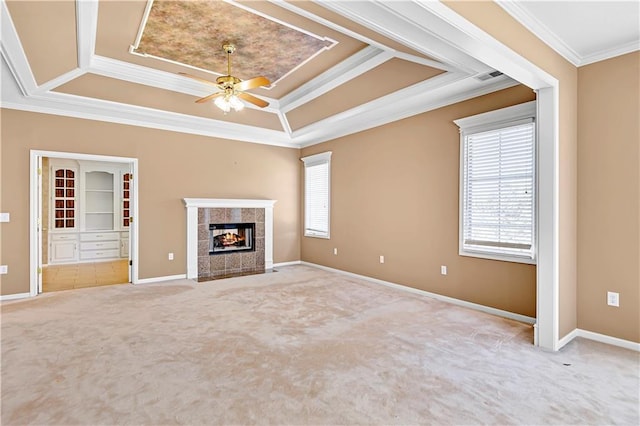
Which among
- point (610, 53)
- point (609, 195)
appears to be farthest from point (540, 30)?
point (609, 195)

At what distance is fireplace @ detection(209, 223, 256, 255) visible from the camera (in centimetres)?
653

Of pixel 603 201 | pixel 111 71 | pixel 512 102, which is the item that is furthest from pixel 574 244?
pixel 111 71

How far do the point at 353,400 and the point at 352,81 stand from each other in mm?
3997

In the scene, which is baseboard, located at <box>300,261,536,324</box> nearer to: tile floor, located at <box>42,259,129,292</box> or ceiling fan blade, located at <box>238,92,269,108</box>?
ceiling fan blade, located at <box>238,92,269,108</box>

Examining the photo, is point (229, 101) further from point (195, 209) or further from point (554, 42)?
point (554, 42)

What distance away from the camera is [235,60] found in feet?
14.4

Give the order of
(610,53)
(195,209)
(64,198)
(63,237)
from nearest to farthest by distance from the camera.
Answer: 1. (610,53)
2. (195,209)
3. (63,237)
4. (64,198)

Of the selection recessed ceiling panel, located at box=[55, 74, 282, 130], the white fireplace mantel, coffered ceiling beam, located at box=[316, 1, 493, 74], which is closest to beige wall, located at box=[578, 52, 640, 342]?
coffered ceiling beam, located at box=[316, 1, 493, 74]

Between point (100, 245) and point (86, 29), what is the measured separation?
6.40 meters

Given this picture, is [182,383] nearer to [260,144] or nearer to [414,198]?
[414,198]

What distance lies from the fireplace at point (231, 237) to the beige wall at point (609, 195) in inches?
214

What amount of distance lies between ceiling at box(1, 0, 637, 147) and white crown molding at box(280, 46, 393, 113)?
2 centimetres

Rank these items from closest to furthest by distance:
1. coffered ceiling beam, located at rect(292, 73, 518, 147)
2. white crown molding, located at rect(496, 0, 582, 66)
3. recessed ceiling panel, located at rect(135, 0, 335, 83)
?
1. white crown molding, located at rect(496, 0, 582, 66)
2. recessed ceiling panel, located at rect(135, 0, 335, 83)
3. coffered ceiling beam, located at rect(292, 73, 518, 147)

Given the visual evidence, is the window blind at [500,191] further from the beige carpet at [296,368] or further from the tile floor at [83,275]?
the tile floor at [83,275]
